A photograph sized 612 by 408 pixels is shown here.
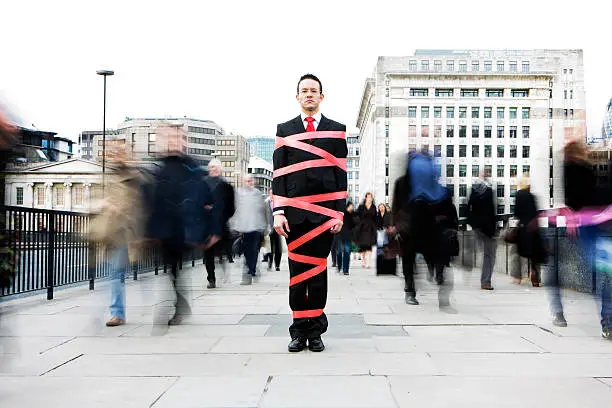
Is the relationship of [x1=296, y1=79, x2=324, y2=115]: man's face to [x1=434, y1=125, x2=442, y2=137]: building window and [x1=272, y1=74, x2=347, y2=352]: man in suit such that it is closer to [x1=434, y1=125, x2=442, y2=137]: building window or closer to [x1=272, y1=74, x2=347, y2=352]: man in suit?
[x1=272, y1=74, x2=347, y2=352]: man in suit

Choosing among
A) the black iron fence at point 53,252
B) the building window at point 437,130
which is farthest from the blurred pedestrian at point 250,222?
the building window at point 437,130

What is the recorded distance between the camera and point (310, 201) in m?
5.23

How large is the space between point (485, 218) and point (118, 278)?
6435 millimetres

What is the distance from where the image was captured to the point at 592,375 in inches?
170

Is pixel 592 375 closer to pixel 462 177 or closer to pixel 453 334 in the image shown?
pixel 453 334

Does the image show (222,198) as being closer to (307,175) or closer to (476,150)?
(307,175)

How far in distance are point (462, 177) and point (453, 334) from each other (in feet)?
346

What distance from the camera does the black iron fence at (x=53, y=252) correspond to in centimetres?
792

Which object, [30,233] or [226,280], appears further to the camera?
[226,280]

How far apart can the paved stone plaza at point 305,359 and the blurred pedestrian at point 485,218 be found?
8.15 ft

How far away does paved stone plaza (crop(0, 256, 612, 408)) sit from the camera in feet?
12.3

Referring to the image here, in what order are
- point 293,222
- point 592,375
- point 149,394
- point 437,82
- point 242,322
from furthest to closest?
point 437,82
point 242,322
point 293,222
point 592,375
point 149,394

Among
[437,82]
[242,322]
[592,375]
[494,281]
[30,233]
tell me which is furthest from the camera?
[437,82]

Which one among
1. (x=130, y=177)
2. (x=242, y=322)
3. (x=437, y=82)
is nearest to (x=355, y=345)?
(x=242, y=322)
